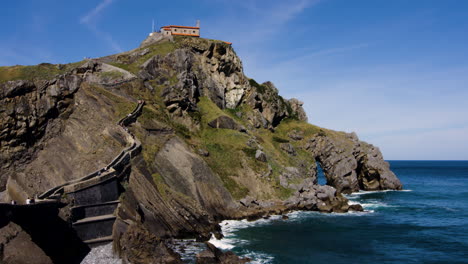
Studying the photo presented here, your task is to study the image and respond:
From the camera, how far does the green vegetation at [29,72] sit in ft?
175

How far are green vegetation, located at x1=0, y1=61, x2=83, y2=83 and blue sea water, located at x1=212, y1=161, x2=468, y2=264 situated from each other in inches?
1561

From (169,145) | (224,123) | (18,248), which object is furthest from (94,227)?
(224,123)

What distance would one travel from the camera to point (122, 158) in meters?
47.0

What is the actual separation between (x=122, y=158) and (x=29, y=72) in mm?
24781

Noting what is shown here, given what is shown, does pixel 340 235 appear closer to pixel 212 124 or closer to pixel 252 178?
pixel 252 178

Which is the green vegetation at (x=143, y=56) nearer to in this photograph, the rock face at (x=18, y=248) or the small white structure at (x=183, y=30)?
the small white structure at (x=183, y=30)

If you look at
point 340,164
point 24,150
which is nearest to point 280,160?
point 340,164

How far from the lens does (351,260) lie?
129ft

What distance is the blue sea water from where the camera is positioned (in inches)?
1597

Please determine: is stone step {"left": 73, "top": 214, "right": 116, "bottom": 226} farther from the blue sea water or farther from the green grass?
the green grass

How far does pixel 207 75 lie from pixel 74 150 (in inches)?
1737

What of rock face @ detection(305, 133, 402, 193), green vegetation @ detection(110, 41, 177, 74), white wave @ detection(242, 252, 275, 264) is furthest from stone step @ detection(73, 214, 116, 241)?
rock face @ detection(305, 133, 402, 193)

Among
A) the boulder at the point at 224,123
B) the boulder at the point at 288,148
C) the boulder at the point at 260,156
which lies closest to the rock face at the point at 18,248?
the boulder at the point at 260,156

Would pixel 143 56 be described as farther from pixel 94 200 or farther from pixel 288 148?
pixel 94 200
